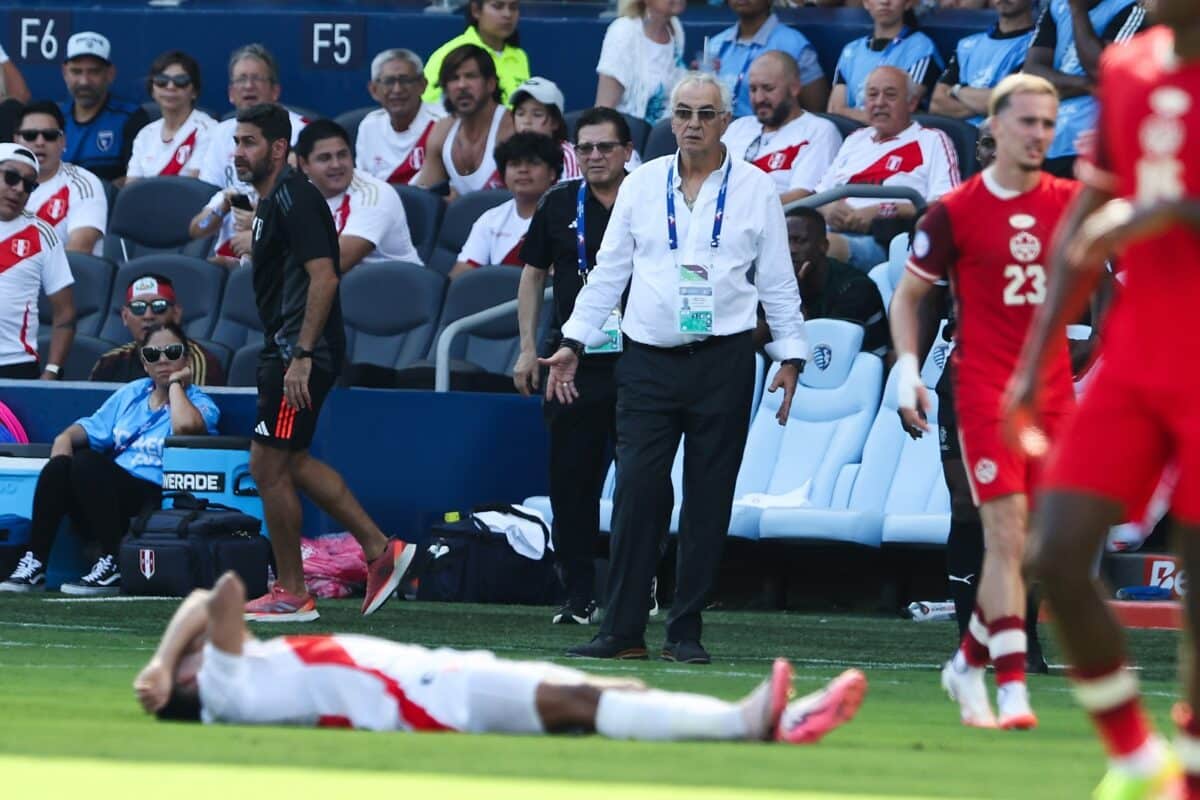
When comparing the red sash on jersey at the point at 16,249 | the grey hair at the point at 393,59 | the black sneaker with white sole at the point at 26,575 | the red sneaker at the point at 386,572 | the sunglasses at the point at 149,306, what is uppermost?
the grey hair at the point at 393,59

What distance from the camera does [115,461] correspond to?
13445mm

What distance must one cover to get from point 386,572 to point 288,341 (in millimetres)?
1193

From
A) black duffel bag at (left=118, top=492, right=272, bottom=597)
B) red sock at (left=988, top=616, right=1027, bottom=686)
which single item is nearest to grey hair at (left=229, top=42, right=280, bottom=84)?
black duffel bag at (left=118, top=492, right=272, bottom=597)

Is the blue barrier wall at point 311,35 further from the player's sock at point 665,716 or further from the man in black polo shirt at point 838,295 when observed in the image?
the player's sock at point 665,716

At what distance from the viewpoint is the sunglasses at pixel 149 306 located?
13.9m

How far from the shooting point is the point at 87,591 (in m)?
13.1

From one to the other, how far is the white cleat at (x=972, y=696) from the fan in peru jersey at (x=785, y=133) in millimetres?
7203

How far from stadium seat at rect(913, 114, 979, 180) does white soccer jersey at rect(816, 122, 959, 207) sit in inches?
7.7

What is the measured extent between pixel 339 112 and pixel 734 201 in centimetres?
901

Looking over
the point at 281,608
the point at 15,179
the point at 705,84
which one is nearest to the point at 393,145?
the point at 15,179

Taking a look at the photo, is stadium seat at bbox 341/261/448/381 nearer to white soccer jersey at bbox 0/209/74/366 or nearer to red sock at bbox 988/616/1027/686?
white soccer jersey at bbox 0/209/74/366

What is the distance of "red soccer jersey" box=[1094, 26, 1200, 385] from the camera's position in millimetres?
4668

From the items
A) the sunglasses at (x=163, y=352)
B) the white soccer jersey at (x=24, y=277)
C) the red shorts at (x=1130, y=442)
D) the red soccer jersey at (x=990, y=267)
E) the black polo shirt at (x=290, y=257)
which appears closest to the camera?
the red shorts at (x=1130, y=442)

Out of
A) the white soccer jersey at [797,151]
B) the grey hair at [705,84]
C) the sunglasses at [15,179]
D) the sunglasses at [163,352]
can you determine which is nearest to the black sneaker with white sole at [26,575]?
the sunglasses at [163,352]
